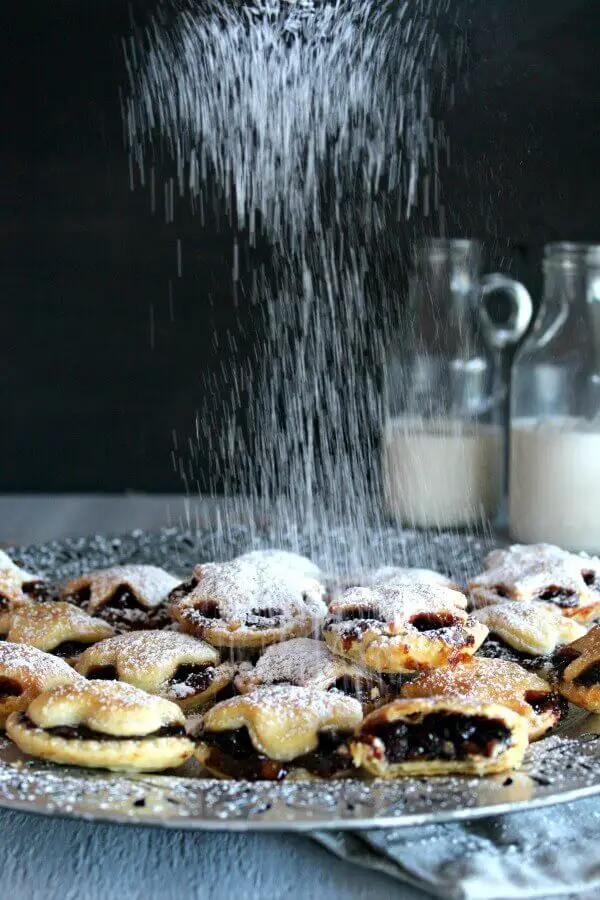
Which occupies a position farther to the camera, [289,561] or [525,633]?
[289,561]

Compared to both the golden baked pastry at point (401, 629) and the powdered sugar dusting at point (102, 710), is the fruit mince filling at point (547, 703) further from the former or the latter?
the powdered sugar dusting at point (102, 710)

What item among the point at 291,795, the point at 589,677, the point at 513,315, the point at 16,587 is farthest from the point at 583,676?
the point at 513,315

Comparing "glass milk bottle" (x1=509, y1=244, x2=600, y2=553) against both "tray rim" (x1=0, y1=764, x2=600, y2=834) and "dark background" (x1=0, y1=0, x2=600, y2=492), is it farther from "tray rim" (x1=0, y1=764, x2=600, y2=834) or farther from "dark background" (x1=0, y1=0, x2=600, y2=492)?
"tray rim" (x1=0, y1=764, x2=600, y2=834)

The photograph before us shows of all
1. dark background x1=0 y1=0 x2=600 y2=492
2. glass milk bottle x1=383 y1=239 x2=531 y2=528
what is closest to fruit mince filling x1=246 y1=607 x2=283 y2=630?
glass milk bottle x1=383 y1=239 x2=531 y2=528

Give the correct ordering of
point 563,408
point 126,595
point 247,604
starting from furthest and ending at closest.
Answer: point 563,408, point 126,595, point 247,604

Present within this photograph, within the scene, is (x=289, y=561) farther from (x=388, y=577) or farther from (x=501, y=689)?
(x=501, y=689)

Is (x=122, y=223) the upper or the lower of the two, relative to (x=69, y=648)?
upper

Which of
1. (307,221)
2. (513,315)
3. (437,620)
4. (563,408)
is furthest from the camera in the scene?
(307,221)

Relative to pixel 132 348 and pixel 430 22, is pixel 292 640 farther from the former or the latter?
pixel 132 348
